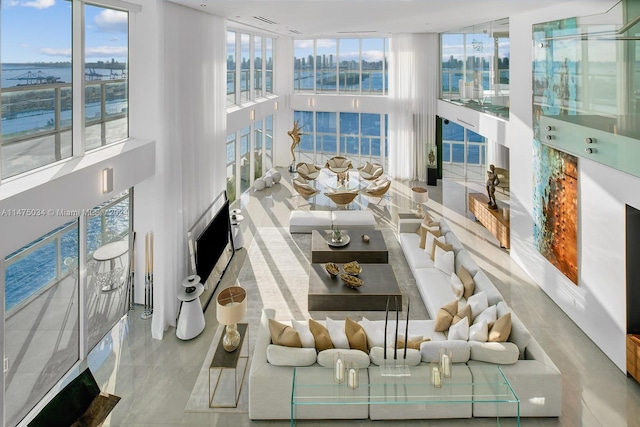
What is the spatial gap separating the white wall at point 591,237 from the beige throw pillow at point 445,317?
2119 millimetres

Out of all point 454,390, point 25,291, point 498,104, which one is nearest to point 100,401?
point 25,291

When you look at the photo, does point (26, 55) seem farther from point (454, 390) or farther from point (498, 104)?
point (498, 104)

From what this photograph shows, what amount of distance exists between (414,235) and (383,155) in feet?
29.4

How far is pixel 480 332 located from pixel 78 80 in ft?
18.9

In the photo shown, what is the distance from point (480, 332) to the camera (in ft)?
18.3

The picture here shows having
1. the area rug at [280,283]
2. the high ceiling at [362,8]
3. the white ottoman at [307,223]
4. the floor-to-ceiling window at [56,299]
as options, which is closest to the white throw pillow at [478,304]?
the area rug at [280,283]

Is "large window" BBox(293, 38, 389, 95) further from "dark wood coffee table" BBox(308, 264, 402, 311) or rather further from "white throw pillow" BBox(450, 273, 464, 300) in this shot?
"white throw pillow" BBox(450, 273, 464, 300)

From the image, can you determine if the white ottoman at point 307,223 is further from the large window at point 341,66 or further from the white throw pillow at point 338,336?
the large window at point 341,66

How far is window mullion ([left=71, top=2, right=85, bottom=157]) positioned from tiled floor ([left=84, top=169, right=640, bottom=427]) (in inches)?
112

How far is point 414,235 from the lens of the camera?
34.7 ft

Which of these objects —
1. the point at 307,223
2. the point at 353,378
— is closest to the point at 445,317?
the point at 353,378

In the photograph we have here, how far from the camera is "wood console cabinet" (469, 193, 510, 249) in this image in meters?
10.7

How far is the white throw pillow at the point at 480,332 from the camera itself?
5559 millimetres

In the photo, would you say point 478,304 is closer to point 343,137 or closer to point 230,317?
point 230,317
